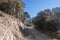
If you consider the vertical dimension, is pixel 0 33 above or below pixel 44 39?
below

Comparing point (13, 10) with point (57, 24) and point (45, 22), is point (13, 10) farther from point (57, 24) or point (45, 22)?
point (57, 24)

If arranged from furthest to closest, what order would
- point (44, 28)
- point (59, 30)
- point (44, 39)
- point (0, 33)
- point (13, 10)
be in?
point (13, 10) < point (44, 28) < point (59, 30) < point (44, 39) < point (0, 33)

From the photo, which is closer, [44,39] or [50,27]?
[44,39]

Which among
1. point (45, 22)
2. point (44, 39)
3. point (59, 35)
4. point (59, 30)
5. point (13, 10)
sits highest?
point (13, 10)

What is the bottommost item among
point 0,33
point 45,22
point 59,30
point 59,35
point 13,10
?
point 0,33

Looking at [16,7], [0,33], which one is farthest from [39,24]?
[0,33]

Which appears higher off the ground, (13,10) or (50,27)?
(13,10)

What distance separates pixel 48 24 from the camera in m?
20.9

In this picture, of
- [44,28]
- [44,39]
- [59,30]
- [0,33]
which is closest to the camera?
[0,33]

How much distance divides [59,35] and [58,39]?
2.72 feet

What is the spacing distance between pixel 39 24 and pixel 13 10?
16.4 feet

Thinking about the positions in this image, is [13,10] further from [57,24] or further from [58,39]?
[58,39]

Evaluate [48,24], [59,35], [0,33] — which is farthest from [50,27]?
[0,33]

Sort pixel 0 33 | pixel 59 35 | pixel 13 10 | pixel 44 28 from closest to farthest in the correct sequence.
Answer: pixel 0 33
pixel 59 35
pixel 44 28
pixel 13 10
